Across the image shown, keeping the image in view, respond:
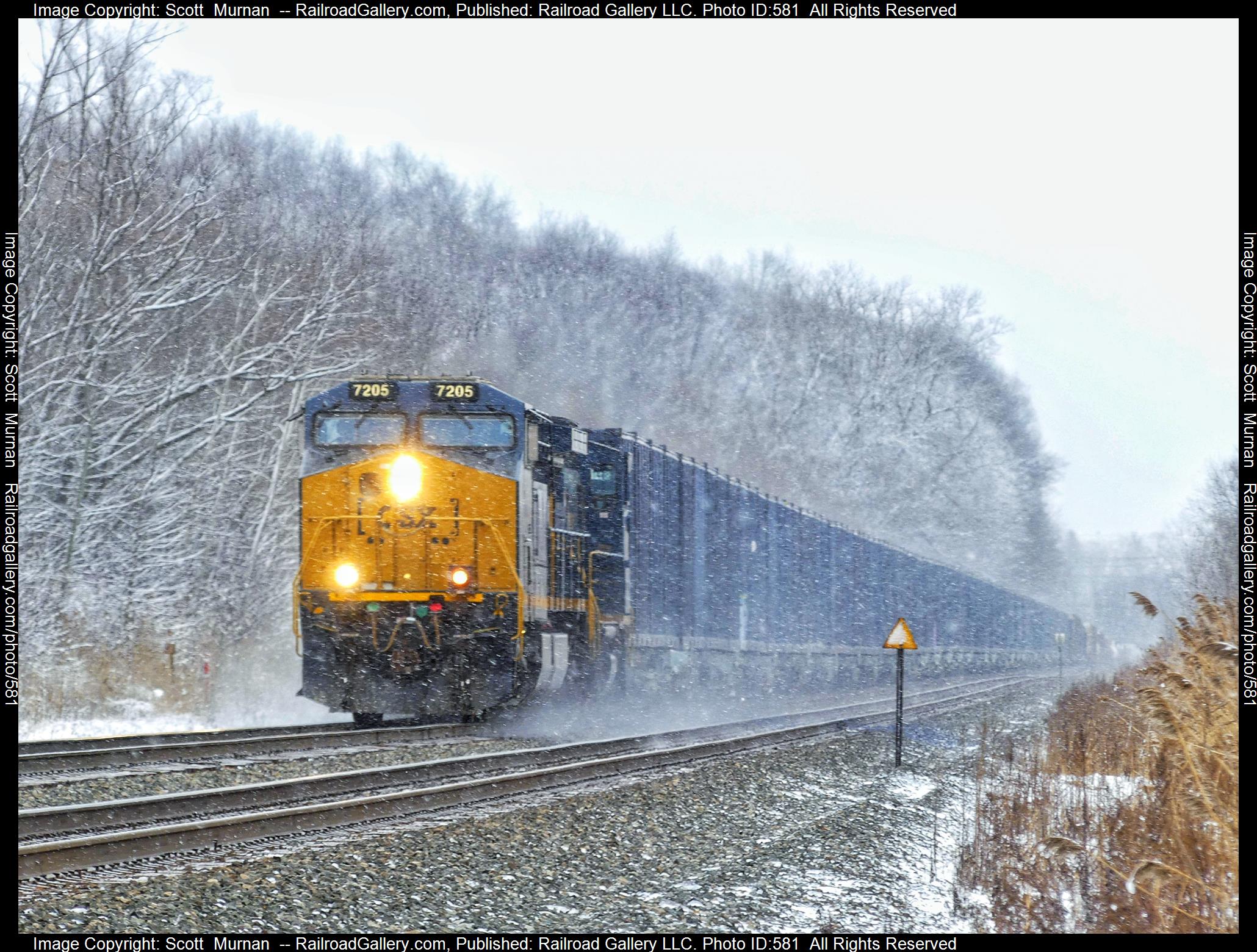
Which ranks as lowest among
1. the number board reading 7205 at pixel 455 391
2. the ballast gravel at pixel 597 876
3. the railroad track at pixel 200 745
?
the railroad track at pixel 200 745

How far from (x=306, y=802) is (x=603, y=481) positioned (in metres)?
9.35

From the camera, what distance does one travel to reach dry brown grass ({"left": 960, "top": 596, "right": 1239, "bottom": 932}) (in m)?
5.98

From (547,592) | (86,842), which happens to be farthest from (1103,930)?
(547,592)

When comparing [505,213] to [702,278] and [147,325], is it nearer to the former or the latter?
[702,278]

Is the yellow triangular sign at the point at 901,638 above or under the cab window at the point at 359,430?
under

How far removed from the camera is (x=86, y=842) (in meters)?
6.91

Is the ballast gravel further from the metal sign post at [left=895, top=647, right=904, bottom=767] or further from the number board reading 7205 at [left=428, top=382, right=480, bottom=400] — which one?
the number board reading 7205 at [left=428, top=382, right=480, bottom=400]

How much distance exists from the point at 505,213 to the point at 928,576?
2557cm

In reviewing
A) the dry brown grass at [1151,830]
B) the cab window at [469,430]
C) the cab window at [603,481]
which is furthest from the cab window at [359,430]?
the dry brown grass at [1151,830]

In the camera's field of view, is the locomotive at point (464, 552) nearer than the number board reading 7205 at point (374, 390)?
Yes

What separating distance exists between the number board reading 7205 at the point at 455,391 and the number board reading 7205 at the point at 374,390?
1.42 ft

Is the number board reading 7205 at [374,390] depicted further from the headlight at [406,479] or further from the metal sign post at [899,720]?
the metal sign post at [899,720]

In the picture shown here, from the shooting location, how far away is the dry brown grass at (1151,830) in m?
5.98

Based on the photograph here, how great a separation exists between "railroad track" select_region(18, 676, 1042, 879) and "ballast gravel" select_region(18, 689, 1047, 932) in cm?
34
